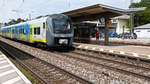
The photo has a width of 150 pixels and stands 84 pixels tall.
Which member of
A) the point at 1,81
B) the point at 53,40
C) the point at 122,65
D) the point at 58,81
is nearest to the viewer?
the point at 1,81

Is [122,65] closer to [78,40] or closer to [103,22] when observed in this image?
[103,22]

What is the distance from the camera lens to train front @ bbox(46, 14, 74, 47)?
12.9m

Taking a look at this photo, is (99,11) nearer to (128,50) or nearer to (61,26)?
(61,26)

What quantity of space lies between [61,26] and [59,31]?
0.50m

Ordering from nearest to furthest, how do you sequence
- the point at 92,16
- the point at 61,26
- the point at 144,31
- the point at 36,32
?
1. the point at 61,26
2. the point at 36,32
3. the point at 92,16
4. the point at 144,31

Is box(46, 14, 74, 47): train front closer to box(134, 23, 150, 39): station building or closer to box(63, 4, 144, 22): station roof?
box(63, 4, 144, 22): station roof

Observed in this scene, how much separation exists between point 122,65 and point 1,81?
20.0 feet

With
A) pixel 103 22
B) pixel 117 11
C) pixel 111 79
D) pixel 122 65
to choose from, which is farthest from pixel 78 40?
pixel 111 79

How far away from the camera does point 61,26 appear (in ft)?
43.9

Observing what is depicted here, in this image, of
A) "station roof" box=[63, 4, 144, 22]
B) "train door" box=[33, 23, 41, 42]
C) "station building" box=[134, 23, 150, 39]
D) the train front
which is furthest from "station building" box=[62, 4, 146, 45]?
"station building" box=[134, 23, 150, 39]

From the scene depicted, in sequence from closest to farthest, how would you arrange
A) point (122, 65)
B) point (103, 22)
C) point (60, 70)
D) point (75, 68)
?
point (60, 70) → point (75, 68) → point (122, 65) → point (103, 22)

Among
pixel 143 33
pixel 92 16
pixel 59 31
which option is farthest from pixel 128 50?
pixel 143 33

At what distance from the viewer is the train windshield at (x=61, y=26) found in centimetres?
1313

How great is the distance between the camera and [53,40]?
42.2ft
